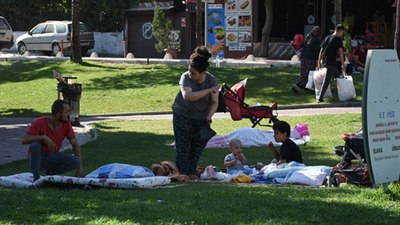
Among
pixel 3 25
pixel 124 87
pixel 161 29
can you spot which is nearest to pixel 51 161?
pixel 124 87

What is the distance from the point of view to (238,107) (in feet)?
53.7

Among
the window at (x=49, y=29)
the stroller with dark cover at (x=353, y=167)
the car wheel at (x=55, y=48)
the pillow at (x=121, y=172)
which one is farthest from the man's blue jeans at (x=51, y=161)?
the window at (x=49, y=29)

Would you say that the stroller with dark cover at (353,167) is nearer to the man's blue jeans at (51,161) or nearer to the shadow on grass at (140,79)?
the man's blue jeans at (51,161)

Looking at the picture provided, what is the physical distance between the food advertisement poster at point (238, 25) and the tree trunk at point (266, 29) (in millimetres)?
735

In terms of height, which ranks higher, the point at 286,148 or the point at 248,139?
the point at 286,148

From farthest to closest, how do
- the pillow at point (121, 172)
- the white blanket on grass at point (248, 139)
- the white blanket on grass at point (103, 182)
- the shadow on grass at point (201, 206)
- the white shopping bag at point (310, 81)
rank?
the white shopping bag at point (310, 81) → the white blanket on grass at point (248, 139) → the pillow at point (121, 172) → the white blanket on grass at point (103, 182) → the shadow on grass at point (201, 206)

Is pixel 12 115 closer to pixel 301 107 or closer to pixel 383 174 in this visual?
pixel 301 107

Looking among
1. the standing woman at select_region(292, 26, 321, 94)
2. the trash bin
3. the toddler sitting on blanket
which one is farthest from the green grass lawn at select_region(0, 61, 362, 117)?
the toddler sitting on blanket

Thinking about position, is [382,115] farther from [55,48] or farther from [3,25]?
[55,48]

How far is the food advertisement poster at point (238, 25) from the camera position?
37.4 m

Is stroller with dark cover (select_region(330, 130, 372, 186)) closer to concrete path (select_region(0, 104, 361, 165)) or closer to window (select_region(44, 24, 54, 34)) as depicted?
concrete path (select_region(0, 104, 361, 165))

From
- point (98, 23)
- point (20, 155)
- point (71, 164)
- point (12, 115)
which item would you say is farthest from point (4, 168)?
point (98, 23)

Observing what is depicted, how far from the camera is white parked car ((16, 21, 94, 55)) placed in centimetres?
4344

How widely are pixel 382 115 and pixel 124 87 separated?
19.7 meters
